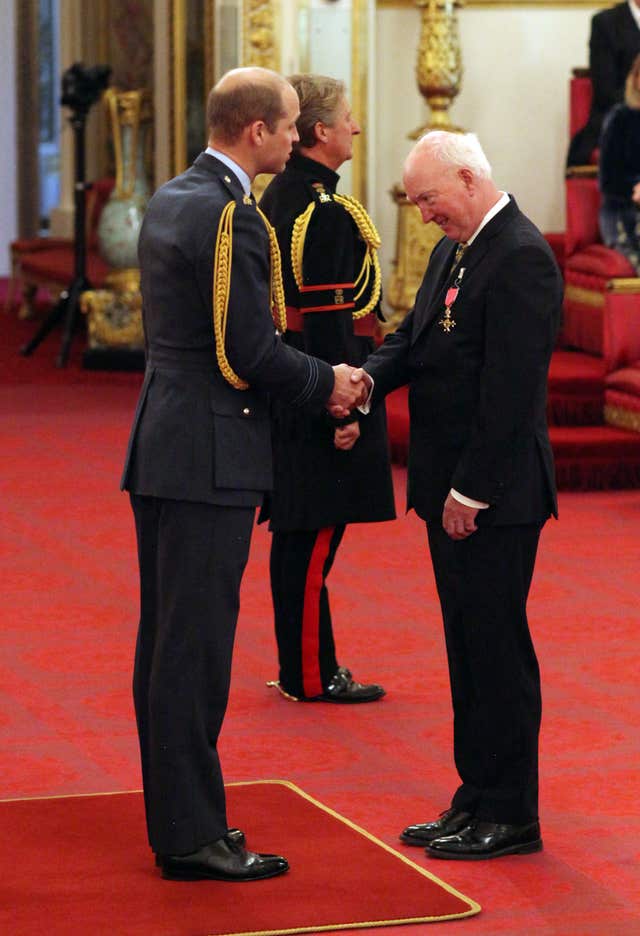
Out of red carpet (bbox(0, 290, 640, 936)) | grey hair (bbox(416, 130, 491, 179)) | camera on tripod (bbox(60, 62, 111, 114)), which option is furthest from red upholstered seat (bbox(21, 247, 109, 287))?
grey hair (bbox(416, 130, 491, 179))

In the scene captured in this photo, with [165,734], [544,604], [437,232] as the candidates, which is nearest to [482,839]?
[165,734]

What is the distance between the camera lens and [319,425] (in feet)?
15.9

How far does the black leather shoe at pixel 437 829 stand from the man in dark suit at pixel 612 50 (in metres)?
6.48

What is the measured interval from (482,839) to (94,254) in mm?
10800

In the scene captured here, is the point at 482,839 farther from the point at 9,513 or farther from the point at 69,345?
the point at 69,345

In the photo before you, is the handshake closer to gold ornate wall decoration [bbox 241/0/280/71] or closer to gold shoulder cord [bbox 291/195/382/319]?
gold shoulder cord [bbox 291/195/382/319]

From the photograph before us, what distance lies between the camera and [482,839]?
12.7 feet

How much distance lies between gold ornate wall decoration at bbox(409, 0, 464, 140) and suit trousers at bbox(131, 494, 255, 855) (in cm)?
655

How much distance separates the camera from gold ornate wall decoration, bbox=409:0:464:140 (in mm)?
9938

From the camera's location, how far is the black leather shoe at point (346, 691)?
16.5 ft

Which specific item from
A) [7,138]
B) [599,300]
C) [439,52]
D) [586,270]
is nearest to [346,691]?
[599,300]

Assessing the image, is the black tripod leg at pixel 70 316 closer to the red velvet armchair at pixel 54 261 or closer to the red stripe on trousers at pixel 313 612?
the red velvet armchair at pixel 54 261

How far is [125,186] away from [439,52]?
2.30 meters

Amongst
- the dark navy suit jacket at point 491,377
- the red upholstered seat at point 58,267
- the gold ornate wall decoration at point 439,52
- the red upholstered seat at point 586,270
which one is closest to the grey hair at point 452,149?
the dark navy suit jacket at point 491,377
